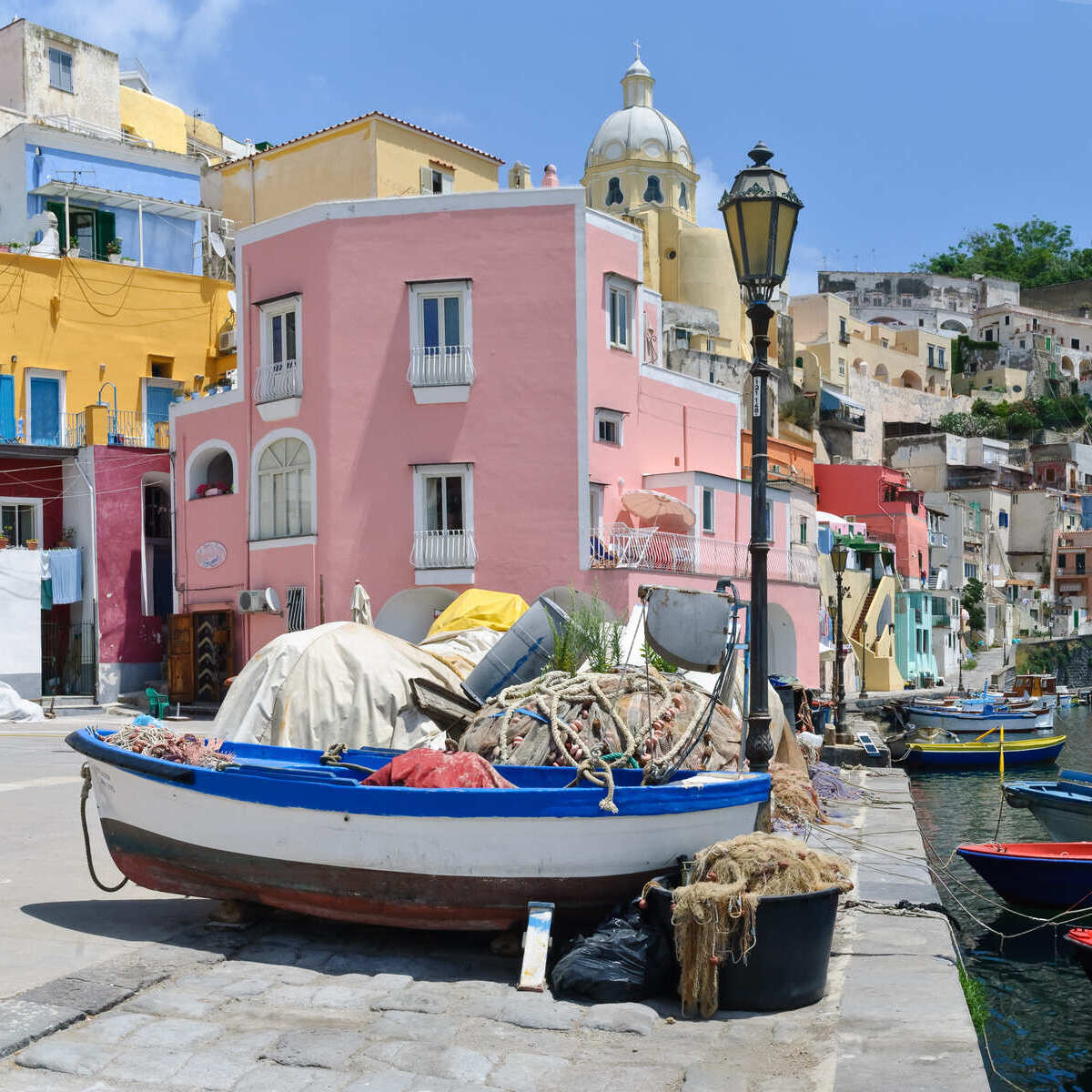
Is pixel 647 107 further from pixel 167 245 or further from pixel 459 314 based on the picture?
pixel 459 314

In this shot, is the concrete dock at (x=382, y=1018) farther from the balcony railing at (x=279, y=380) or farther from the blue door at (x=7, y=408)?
the blue door at (x=7, y=408)

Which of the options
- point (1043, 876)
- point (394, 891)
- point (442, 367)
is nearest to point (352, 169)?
point (442, 367)

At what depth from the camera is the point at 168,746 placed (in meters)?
8.33

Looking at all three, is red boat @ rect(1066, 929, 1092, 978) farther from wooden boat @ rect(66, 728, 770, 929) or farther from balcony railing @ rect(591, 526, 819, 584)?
balcony railing @ rect(591, 526, 819, 584)

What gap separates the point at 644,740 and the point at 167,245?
32180 mm

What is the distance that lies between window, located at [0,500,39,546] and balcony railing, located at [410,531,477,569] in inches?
443

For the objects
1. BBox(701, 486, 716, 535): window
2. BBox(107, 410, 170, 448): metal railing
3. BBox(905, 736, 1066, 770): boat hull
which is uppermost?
BBox(107, 410, 170, 448): metal railing

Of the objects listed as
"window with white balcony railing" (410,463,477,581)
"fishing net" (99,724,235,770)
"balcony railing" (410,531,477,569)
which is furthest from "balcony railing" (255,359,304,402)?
"fishing net" (99,724,235,770)

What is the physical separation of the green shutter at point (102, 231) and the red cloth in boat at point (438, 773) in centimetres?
3148

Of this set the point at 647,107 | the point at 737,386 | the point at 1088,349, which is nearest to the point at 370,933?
the point at 737,386

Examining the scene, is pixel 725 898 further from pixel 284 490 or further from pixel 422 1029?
pixel 284 490

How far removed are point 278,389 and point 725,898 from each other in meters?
21.9

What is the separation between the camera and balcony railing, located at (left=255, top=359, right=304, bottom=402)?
26578 mm

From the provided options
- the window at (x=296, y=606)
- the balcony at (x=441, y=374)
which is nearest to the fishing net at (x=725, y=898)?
the balcony at (x=441, y=374)
